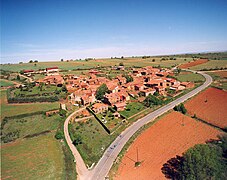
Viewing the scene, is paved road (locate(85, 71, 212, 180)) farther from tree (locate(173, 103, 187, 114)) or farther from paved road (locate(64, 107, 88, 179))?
tree (locate(173, 103, 187, 114))

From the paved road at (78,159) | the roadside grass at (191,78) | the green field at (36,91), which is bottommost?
the paved road at (78,159)

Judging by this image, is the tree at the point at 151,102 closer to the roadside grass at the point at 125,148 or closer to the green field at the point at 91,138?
the roadside grass at the point at 125,148

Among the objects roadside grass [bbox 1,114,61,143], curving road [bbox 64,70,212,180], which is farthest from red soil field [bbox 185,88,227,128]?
Answer: roadside grass [bbox 1,114,61,143]

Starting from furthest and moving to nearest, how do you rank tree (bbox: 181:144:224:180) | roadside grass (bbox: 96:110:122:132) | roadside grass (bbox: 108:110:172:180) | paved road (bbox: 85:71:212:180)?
roadside grass (bbox: 96:110:122:132), roadside grass (bbox: 108:110:172:180), paved road (bbox: 85:71:212:180), tree (bbox: 181:144:224:180)

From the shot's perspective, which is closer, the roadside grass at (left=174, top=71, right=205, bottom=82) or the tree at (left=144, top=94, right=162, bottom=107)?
the tree at (left=144, top=94, right=162, bottom=107)

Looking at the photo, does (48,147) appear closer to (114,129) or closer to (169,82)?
(114,129)

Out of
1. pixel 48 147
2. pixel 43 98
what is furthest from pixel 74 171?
pixel 43 98

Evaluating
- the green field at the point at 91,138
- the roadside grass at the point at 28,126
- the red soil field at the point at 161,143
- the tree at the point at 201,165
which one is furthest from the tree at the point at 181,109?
the roadside grass at the point at 28,126
